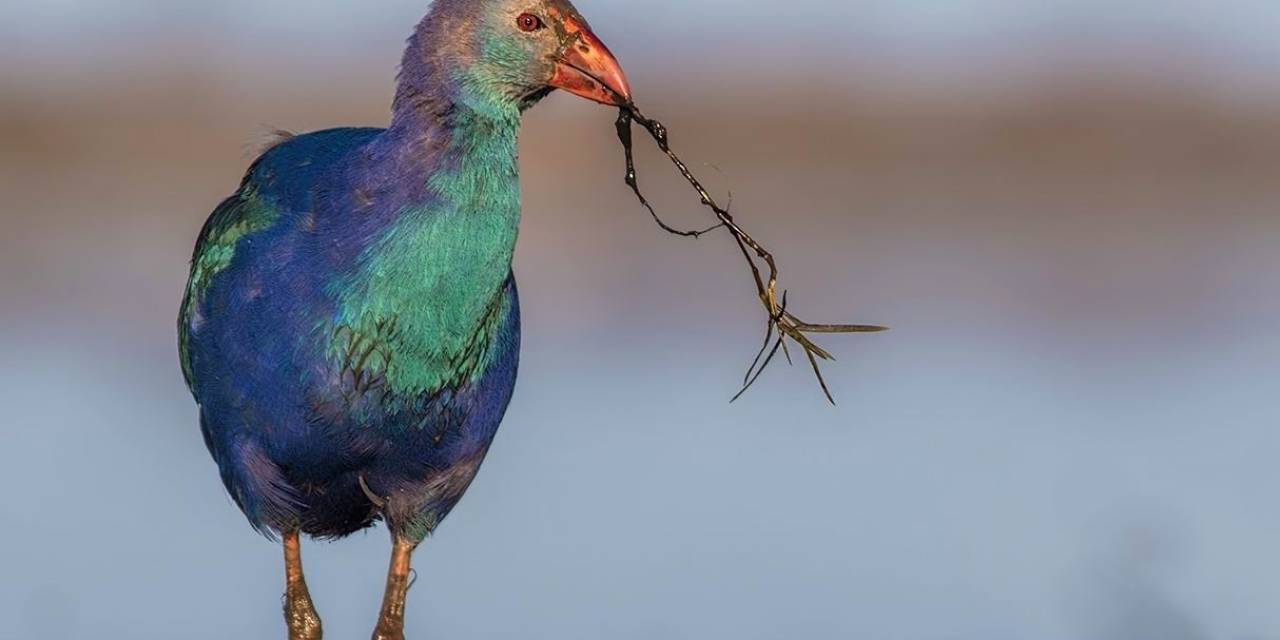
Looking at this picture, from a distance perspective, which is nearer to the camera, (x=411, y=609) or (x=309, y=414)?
(x=309, y=414)

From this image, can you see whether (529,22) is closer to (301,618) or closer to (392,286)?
(392,286)

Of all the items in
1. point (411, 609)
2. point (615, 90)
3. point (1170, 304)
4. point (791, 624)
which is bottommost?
point (1170, 304)

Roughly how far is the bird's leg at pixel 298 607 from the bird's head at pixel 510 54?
4.50 feet

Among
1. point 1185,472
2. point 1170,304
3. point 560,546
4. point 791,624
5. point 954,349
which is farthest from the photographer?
point 1170,304

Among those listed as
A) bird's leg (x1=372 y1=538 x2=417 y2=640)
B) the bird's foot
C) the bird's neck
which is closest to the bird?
the bird's neck

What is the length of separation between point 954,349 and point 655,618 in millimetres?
3539

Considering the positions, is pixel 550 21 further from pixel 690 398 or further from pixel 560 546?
pixel 690 398

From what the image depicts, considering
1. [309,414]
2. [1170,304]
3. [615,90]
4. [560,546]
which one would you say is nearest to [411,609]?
[560,546]

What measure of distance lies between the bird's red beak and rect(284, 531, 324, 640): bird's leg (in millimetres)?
1461

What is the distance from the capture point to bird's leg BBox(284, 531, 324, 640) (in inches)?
243

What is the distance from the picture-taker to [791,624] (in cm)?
664

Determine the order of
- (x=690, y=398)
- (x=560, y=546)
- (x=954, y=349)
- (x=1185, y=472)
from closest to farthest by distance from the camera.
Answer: (x=560, y=546) → (x=1185, y=472) → (x=690, y=398) → (x=954, y=349)

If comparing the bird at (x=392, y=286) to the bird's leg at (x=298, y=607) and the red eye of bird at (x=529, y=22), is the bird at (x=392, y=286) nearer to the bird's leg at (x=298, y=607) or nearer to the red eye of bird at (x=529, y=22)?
the red eye of bird at (x=529, y=22)

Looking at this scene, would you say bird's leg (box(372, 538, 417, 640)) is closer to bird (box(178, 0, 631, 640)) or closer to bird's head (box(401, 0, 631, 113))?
bird (box(178, 0, 631, 640))
